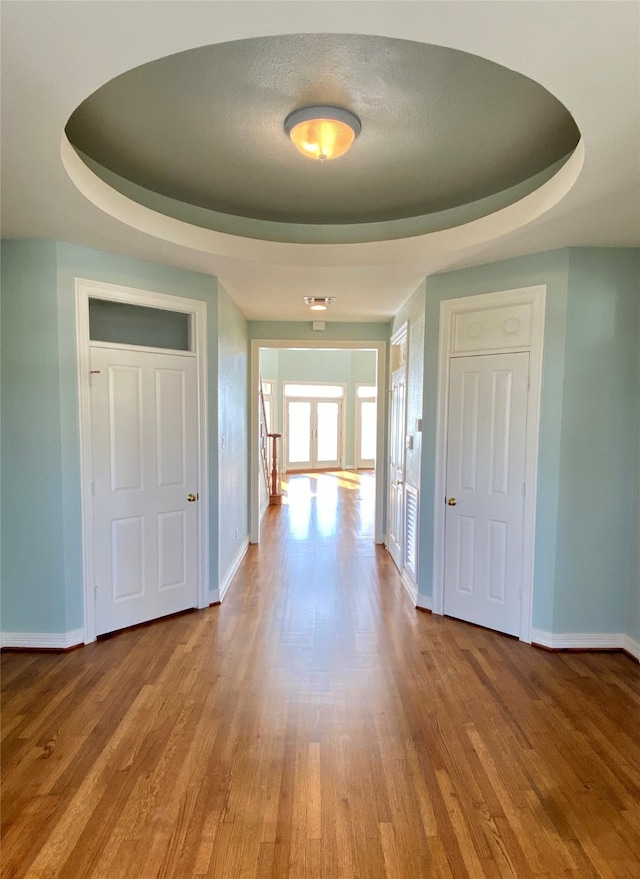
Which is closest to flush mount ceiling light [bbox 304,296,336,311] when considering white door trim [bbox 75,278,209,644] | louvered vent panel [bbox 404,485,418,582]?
white door trim [bbox 75,278,209,644]

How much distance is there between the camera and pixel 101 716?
233 cm

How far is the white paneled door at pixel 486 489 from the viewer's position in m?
3.18

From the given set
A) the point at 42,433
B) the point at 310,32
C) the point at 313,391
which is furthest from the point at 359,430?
the point at 310,32

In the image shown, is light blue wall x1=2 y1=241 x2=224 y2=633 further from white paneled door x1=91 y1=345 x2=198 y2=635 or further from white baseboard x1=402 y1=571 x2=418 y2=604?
white baseboard x1=402 y1=571 x2=418 y2=604

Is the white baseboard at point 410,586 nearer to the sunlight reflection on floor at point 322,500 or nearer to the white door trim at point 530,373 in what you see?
the white door trim at point 530,373

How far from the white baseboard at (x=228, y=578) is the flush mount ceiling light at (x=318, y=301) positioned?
265 cm

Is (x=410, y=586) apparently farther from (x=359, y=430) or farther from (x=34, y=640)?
(x=359, y=430)

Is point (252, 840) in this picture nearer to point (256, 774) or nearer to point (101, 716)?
point (256, 774)

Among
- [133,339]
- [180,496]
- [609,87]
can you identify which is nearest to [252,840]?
[180,496]

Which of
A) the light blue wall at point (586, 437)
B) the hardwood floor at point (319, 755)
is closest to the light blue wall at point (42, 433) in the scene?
the hardwood floor at point (319, 755)

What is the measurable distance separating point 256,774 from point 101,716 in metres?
0.94

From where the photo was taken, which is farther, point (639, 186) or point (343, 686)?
point (343, 686)

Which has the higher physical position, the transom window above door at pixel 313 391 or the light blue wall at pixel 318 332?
the light blue wall at pixel 318 332

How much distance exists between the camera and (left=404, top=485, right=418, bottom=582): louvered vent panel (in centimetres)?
385
